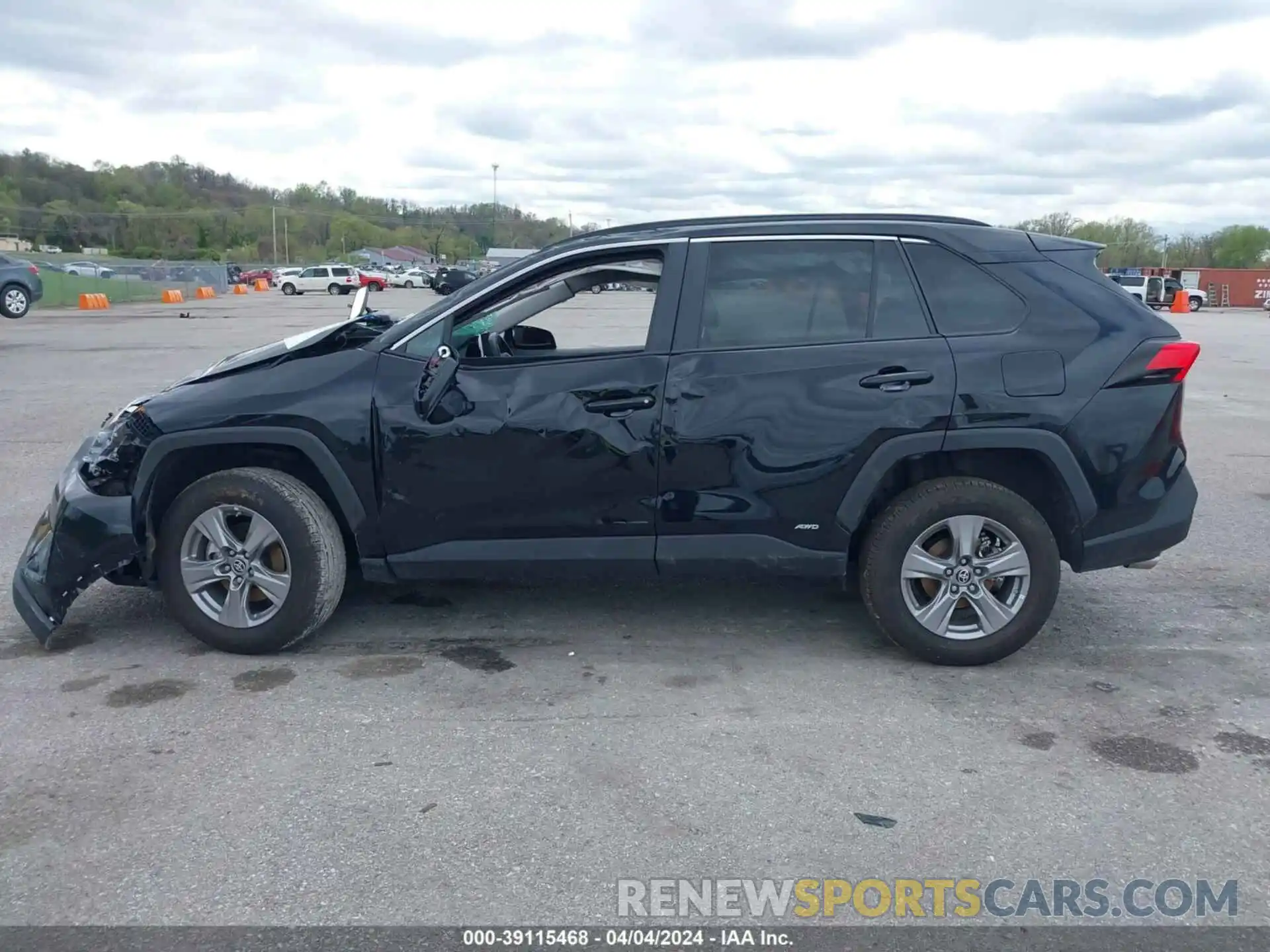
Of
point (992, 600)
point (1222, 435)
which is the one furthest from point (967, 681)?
point (1222, 435)

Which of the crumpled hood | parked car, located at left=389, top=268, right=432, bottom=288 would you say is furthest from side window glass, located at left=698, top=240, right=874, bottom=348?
parked car, located at left=389, top=268, right=432, bottom=288

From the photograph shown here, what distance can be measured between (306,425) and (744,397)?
1861 millimetres

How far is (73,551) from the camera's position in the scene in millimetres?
4680

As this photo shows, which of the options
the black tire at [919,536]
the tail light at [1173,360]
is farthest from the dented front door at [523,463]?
the tail light at [1173,360]

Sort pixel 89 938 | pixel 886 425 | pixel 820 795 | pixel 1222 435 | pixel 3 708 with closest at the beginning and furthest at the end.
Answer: pixel 89 938
pixel 820 795
pixel 3 708
pixel 886 425
pixel 1222 435

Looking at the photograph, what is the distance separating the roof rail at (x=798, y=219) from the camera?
4883 mm

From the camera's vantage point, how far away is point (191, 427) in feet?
15.3

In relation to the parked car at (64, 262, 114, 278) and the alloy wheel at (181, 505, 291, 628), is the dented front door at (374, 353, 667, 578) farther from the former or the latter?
the parked car at (64, 262, 114, 278)

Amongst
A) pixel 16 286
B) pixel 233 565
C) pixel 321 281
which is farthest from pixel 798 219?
pixel 321 281

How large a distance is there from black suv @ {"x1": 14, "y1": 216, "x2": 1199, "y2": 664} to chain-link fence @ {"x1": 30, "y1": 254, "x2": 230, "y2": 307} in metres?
37.3

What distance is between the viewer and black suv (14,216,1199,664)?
4574 mm

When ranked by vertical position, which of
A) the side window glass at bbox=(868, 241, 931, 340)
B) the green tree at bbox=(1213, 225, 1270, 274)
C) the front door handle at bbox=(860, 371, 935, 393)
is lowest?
the front door handle at bbox=(860, 371, 935, 393)

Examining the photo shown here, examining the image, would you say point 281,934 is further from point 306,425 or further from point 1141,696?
point 1141,696

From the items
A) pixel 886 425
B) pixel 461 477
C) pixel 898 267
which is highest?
pixel 898 267
